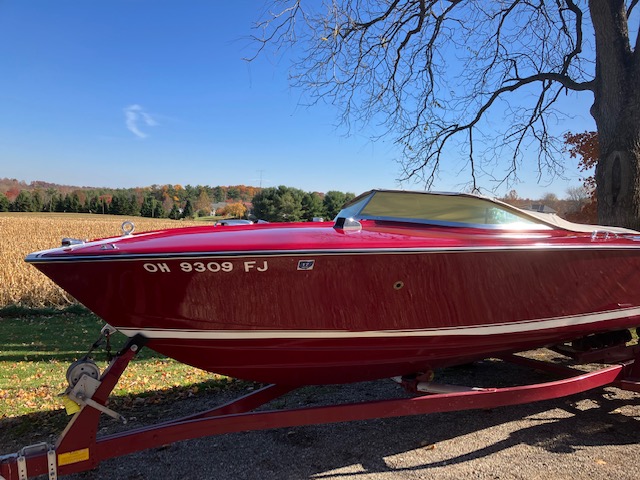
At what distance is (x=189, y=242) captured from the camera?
2576mm

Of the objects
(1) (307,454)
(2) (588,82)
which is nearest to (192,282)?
(1) (307,454)

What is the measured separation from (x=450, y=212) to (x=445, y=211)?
1.5 inches

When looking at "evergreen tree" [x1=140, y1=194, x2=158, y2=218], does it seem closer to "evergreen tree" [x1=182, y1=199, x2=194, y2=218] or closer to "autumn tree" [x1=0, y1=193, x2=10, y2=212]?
"evergreen tree" [x1=182, y1=199, x2=194, y2=218]

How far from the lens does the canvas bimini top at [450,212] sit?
330cm

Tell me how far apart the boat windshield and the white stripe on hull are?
72cm

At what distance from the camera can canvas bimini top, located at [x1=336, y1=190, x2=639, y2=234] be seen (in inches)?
130

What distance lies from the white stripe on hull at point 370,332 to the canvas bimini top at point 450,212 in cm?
71

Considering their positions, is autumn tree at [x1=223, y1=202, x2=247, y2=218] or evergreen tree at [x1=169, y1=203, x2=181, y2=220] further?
evergreen tree at [x1=169, y1=203, x2=181, y2=220]

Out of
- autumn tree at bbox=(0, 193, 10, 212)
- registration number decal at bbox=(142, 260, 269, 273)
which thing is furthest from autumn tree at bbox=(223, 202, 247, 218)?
registration number decal at bbox=(142, 260, 269, 273)

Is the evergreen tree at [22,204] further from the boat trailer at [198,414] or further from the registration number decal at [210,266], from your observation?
the registration number decal at [210,266]

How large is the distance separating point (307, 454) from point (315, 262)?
1.49 m

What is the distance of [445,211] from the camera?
11.1ft

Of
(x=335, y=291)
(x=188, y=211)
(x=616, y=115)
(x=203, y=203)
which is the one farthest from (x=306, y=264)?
(x=203, y=203)

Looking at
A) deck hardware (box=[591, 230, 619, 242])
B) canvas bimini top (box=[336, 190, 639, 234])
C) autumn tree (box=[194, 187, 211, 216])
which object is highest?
autumn tree (box=[194, 187, 211, 216])
